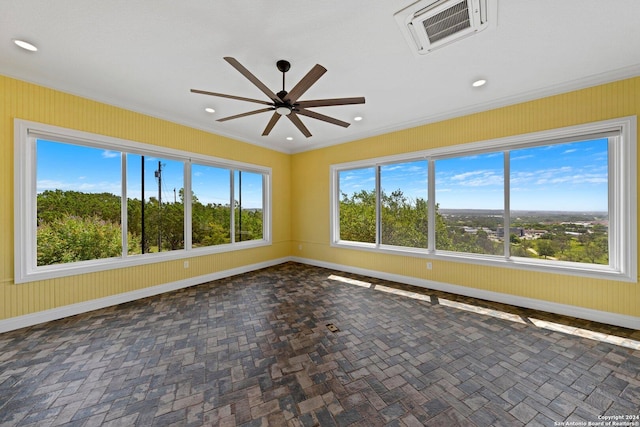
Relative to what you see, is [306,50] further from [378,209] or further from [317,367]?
[378,209]

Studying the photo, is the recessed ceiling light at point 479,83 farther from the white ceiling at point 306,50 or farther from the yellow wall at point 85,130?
the yellow wall at point 85,130

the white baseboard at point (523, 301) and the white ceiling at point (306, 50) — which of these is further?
the white baseboard at point (523, 301)

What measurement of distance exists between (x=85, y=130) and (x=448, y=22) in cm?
461

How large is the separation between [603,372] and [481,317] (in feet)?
3.62

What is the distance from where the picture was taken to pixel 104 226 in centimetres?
360

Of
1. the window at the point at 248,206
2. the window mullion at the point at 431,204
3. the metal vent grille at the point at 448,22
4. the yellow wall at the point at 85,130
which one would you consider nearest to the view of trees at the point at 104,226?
the yellow wall at the point at 85,130

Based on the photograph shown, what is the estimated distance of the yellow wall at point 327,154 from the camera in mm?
2820

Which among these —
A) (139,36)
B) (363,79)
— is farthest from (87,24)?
(363,79)

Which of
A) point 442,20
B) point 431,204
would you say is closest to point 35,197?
point 442,20

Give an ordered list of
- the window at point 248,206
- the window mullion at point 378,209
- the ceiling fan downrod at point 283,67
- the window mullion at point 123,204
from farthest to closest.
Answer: the window at point 248,206 < the window mullion at point 378,209 < the window mullion at point 123,204 < the ceiling fan downrod at point 283,67

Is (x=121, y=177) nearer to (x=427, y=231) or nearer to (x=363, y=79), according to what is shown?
(x=363, y=79)

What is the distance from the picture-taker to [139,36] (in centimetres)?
225

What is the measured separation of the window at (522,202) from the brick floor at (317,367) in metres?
0.92

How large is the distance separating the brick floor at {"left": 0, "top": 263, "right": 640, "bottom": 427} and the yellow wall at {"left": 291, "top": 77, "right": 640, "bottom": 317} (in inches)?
13.9
